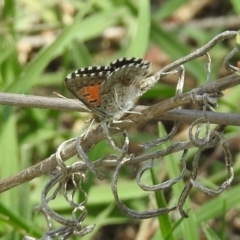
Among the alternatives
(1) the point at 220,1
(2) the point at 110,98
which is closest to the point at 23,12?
(1) the point at 220,1

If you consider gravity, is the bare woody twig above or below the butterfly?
below

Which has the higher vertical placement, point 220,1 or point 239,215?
point 220,1

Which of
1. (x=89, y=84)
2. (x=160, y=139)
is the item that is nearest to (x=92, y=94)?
(x=89, y=84)

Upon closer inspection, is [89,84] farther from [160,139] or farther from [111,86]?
[160,139]

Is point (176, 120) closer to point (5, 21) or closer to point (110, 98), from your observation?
point (110, 98)

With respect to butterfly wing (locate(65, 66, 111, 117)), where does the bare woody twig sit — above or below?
below

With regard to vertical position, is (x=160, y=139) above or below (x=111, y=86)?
below
